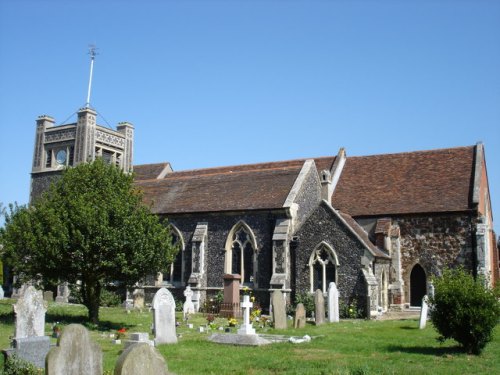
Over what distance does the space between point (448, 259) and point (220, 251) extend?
36.8ft

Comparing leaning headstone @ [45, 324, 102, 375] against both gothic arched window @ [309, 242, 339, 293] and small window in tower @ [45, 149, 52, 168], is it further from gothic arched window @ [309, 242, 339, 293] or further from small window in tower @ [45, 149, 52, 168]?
small window in tower @ [45, 149, 52, 168]

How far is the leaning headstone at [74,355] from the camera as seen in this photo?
816 centimetres

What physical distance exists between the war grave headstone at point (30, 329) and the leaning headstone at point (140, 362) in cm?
557

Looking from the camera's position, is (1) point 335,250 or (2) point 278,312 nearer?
(2) point 278,312

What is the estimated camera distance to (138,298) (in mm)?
28562

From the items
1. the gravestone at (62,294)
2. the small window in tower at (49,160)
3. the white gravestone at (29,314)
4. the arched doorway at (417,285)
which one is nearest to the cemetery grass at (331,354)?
the white gravestone at (29,314)

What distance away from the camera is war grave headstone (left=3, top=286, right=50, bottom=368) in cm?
1145

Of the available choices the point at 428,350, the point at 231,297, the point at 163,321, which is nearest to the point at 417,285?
the point at 231,297

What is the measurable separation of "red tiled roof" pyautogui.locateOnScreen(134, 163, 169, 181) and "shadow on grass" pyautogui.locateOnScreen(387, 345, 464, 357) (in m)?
26.3

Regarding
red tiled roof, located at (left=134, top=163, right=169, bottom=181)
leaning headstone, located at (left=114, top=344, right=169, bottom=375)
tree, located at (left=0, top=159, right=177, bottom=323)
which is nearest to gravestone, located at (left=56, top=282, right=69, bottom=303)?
red tiled roof, located at (left=134, top=163, right=169, bottom=181)

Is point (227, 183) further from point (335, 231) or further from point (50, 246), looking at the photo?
point (50, 246)

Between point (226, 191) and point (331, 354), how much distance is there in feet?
57.4

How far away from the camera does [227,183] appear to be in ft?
101

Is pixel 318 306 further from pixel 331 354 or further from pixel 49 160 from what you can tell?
pixel 49 160
